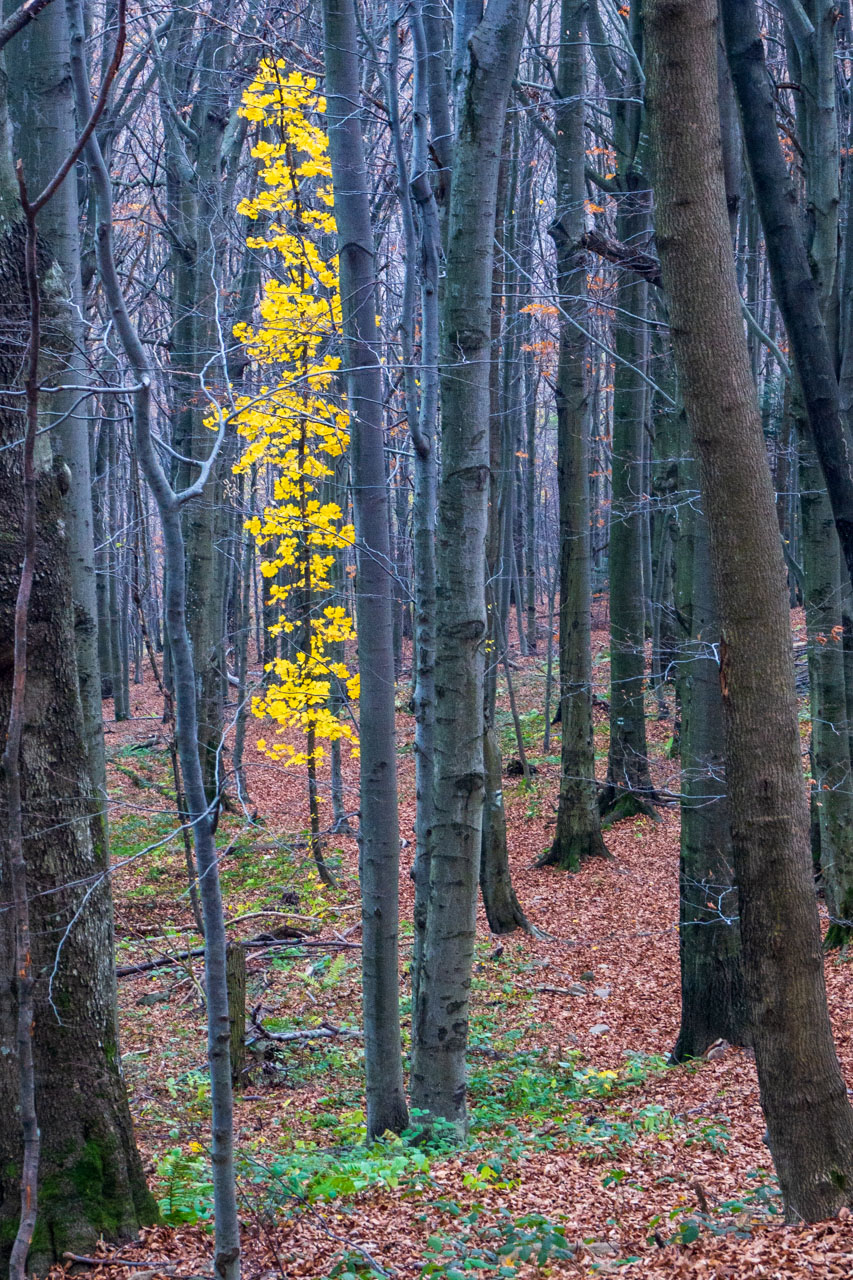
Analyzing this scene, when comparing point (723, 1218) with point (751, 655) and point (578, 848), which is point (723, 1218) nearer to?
point (751, 655)

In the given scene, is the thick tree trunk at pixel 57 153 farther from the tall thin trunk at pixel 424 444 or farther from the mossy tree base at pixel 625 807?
the mossy tree base at pixel 625 807

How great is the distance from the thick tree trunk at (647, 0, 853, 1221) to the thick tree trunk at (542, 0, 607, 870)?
26.5 feet

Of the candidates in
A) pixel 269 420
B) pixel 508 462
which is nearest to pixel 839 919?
pixel 269 420

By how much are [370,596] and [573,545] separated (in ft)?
23.7

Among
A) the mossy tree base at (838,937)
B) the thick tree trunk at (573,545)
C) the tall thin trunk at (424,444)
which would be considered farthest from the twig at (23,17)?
the thick tree trunk at (573,545)

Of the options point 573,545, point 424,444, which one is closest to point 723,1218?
point 424,444

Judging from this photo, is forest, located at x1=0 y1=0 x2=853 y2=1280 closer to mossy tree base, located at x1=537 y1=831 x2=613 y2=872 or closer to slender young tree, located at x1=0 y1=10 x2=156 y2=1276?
slender young tree, located at x1=0 y1=10 x2=156 y2=1276

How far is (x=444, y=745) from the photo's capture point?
5.48m

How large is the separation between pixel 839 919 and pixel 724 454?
626 cm

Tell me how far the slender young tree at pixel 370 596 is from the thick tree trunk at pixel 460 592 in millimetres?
244

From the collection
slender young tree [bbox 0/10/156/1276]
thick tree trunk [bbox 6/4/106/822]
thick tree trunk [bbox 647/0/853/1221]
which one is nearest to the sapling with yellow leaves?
thick tree trunk [bbox 6/4/106/822]

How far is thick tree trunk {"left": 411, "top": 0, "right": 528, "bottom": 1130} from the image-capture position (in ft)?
17.5

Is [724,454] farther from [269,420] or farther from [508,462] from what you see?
[508,462]

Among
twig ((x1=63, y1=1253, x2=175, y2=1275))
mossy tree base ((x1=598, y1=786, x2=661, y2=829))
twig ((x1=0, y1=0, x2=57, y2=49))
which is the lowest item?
twig ((x1=63, y1=1253, x2=175, y2=1275))
